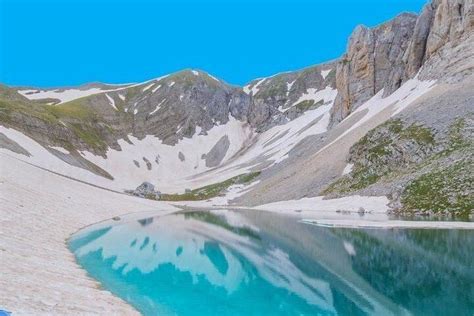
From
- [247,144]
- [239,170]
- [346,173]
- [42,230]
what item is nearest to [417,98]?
[346,173]

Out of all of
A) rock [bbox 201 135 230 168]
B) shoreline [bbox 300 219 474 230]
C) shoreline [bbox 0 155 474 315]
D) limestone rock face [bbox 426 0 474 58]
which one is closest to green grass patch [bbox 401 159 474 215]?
A: shoreline [bbox 0 155 474 315]

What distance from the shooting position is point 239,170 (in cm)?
14388

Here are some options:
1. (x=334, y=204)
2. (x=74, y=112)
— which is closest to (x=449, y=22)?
(x=334, y=204)

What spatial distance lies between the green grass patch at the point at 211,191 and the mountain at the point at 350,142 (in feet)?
1.84

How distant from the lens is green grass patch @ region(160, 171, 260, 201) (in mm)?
126444

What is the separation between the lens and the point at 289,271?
27.1 m

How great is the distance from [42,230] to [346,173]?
6105 cm

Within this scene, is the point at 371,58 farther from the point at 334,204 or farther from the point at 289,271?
the point at 289,271

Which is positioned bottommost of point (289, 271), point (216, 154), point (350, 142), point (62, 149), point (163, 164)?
point (289, 271)

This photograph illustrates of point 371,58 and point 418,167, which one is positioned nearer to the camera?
point 418,167

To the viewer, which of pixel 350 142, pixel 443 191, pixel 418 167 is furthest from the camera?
pixel 350 142

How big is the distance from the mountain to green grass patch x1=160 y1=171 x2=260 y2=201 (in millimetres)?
562

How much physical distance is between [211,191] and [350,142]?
4901 centimetres

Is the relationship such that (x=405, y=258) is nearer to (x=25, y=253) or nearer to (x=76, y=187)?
(x=25, y=253)
